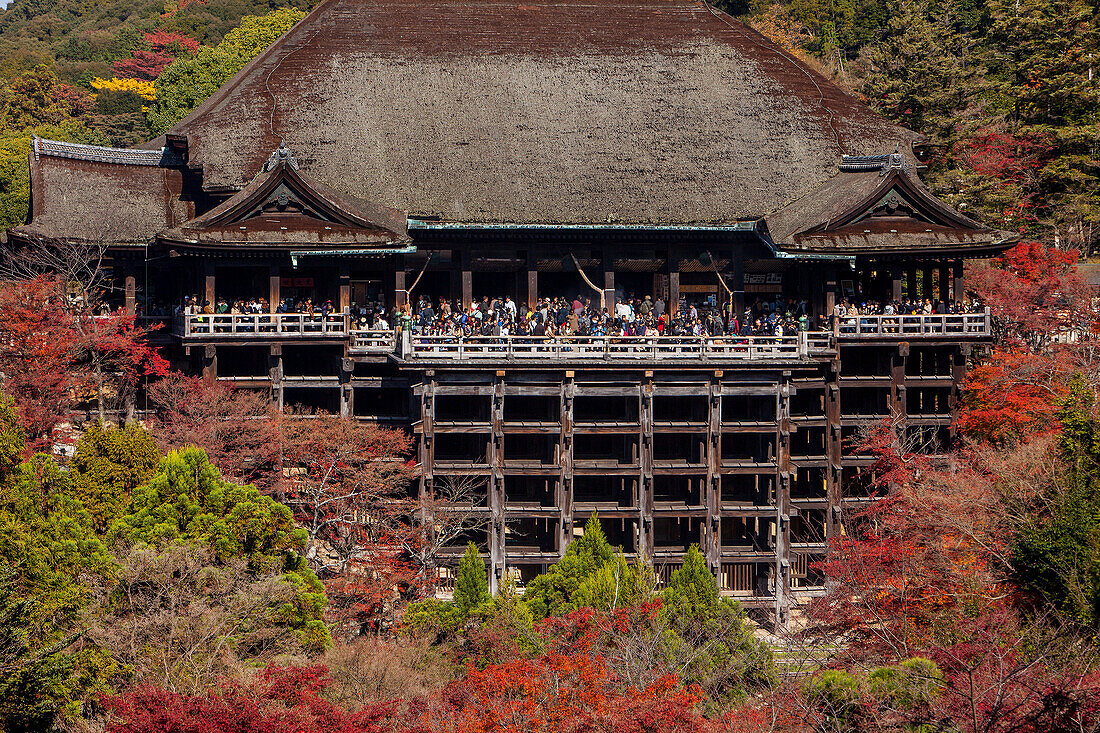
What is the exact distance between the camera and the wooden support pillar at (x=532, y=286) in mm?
39438

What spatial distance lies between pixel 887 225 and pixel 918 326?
3542 millimetres

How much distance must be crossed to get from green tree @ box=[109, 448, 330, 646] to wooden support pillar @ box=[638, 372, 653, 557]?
11827mm

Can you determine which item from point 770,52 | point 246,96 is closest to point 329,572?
point 246,96

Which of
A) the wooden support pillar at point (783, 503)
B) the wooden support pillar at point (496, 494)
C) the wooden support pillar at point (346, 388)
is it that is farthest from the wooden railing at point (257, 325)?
the wooden support pillar at point (783, 503)

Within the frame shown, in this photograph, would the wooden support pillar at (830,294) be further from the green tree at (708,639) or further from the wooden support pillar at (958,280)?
the green tree at (708,639)

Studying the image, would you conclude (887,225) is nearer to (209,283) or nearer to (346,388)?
(346,388)

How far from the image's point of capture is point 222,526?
26.0 metres

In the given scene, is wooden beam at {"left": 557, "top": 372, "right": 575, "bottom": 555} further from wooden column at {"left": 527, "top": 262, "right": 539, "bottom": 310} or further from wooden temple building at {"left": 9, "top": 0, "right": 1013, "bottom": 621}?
wooden column at {"left": 527, "top": 262, "right": 539, "bottom": 310}

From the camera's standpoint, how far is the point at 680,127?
4294 centimetres


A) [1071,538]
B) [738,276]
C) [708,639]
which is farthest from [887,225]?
[708,639]


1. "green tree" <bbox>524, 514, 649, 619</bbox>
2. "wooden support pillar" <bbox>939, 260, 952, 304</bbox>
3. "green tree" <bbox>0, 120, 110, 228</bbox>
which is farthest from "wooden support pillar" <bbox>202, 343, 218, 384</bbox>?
"wooden support pillar" <bbox>939, 260, 952, 304</bbox>

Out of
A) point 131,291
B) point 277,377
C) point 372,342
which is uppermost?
point 131,291

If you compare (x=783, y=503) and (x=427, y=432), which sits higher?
(x=427, y=432)

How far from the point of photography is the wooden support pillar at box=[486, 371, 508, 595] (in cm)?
3509
